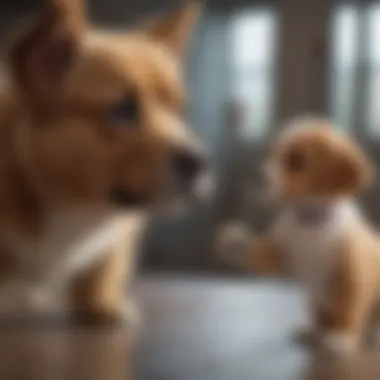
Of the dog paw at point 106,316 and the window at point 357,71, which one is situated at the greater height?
the window at point 357,71

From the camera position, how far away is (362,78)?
1797 mm

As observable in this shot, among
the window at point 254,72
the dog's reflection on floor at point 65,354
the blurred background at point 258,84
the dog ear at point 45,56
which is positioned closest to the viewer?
the dog's reflection on floor at point 65,354

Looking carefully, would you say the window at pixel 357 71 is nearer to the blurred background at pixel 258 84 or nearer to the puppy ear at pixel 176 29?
the blurred background at pixel 258 84

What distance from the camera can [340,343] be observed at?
633 mm

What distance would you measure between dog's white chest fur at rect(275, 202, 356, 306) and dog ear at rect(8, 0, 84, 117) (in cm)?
18

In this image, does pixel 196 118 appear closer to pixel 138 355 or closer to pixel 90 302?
pixel 90 302

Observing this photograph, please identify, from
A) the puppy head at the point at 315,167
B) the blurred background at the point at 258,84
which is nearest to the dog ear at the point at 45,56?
the puppy head at the point at 315,167

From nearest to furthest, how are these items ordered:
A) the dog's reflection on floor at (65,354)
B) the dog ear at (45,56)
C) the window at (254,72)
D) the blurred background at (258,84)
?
the dog's reflection on floor at (65,354) → the dog ear at (45,56) → the blurred background at (258,84) → the window at (254,72)

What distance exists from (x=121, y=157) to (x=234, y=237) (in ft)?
0.42

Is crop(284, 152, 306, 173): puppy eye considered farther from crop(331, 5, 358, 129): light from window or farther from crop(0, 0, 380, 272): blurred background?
crop(331, 5, 358, 129): light from window

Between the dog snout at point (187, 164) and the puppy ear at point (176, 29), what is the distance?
0.12 metres

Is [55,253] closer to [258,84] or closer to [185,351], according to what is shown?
[185,351]

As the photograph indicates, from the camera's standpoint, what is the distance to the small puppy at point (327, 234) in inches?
24.6

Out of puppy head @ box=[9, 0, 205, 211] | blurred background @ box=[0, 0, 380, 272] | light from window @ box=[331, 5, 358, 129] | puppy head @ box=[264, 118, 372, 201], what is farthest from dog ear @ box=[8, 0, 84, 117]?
light from window @ box=[331, 5, 358, 129]
